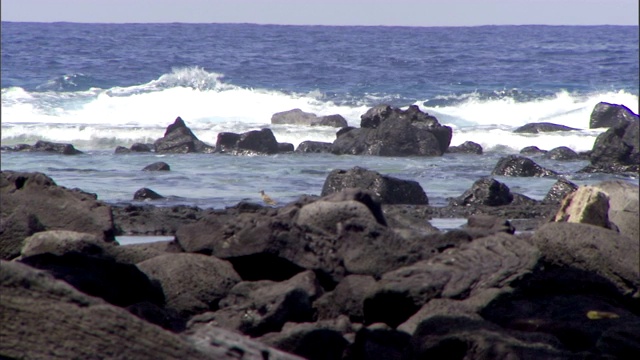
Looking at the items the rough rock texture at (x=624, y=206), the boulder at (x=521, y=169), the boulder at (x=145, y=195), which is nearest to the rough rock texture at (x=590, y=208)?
the rough rock texture at (x=624, y=206)

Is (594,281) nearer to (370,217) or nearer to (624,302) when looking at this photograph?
(624,302)

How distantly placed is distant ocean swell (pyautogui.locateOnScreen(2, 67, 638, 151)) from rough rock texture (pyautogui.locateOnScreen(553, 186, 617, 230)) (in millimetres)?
15071

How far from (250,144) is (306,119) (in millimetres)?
5989

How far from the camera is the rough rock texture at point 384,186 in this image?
42.3 feet

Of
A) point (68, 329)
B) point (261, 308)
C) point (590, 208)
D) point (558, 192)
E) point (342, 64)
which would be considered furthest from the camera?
point (342, 64)

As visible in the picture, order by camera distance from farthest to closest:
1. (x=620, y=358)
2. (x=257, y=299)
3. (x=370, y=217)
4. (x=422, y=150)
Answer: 1. (x=422, y=150)
2. (x=370, y=217)
3. (x=257, y=299)
4. (x=620, y=358)

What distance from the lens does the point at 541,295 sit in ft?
21.6

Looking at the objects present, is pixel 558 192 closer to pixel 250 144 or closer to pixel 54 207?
pixel 54 207

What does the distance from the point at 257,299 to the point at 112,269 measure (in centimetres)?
89

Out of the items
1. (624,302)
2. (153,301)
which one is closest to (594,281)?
(624,302)

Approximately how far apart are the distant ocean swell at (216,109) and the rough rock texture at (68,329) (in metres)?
19.0

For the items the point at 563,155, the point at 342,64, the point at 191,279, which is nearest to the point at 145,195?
the point at 191,279

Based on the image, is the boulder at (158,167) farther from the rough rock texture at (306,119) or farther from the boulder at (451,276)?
the boulder at (451,276)

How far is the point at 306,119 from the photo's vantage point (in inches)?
1052
